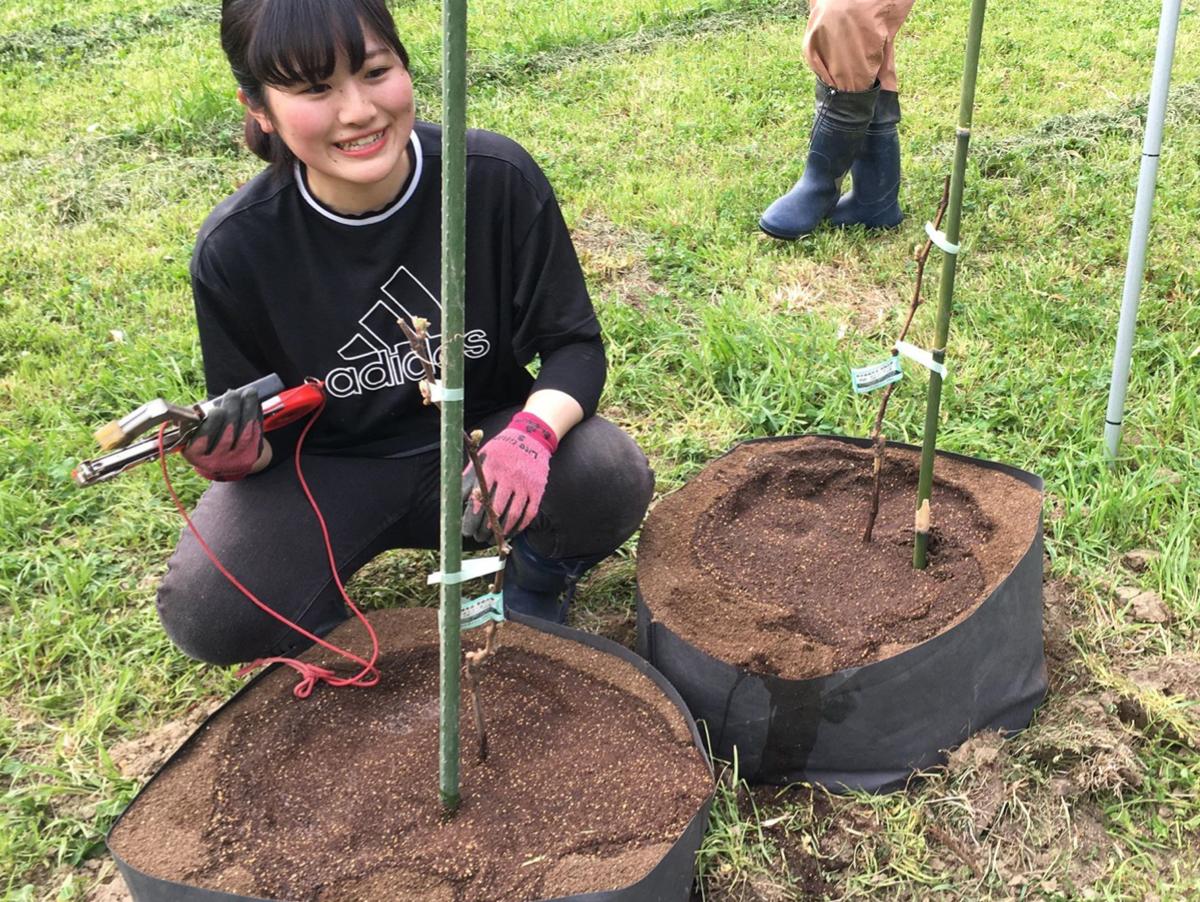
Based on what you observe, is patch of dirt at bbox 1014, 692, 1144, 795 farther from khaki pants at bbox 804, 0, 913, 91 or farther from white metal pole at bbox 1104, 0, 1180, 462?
khaki pants at bbox 804, 0, 913, 91

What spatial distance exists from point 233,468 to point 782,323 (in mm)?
1622

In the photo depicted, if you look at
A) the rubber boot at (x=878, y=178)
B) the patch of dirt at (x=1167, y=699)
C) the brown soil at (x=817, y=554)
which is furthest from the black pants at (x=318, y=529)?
the rubber boot at (x=878, y=178)

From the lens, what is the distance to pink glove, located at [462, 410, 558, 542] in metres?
1.63

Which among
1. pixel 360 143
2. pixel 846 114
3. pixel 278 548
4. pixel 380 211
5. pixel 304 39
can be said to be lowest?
pixel 278 548

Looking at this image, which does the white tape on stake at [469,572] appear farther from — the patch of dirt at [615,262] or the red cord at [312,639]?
the patch of dirt at [615,262]

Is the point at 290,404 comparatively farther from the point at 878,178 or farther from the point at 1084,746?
the point at 878,178

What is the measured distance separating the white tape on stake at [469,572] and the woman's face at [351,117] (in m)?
0.66

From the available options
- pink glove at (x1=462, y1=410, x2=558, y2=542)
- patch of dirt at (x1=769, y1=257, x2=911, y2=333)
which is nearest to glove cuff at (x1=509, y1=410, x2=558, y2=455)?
pink glove at (x1=462, y1=410, x2=558, y2=542)

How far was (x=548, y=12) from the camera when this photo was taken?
5.85m

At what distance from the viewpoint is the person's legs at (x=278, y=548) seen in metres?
1.82

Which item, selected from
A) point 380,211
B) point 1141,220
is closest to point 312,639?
point 380,211

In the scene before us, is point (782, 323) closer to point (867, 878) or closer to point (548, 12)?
point (867, 878)

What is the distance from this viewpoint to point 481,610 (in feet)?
4.38

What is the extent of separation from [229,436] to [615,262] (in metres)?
1.86
